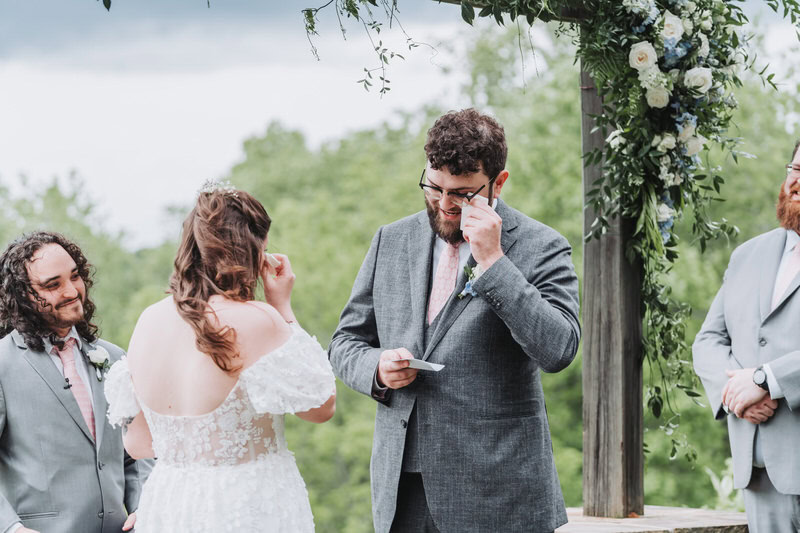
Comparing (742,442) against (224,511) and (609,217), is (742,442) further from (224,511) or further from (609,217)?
(224,511)

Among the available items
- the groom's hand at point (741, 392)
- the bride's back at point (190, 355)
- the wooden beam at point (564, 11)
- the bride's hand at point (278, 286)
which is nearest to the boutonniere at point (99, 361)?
the bride's back at point (190, 355)

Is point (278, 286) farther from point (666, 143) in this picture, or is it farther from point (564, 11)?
point (666, 143)

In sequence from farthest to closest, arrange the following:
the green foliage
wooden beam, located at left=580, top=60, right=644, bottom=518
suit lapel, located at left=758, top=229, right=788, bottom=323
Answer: the green foliage < wooden beam, located at left=580, top=60, right=644, bottom=518 < suit lapel, located at left=758, top=229, right=788, bottom=323

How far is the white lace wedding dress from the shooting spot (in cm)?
244

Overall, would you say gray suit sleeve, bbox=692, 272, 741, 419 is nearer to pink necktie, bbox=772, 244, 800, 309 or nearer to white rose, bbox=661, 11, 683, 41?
pink necktie, bbox=772, 244, 800, 309

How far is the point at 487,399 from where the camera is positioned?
8.85 feet

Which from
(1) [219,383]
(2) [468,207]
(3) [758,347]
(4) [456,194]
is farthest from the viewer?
(3) [758,347]

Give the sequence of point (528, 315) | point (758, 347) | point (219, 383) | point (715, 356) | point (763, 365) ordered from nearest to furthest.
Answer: point (219, 383) < point (528, 315) < point (763, 365) < point (758, 347) < point (715, 356)

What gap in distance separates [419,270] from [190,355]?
0.75 metres

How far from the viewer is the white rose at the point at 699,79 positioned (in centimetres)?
373

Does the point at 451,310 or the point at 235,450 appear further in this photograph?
the point at 451,310

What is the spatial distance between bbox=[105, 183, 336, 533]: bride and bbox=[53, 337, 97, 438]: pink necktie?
0.55 meters

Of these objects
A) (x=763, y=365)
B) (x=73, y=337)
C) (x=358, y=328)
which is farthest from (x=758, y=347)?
(x=73, y=337)

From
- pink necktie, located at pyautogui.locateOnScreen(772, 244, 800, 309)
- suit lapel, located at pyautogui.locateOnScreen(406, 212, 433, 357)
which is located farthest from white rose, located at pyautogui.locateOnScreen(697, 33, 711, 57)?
suit lapel, located at pyautogui.locateOnScreen(406, 212, 433, 357)
